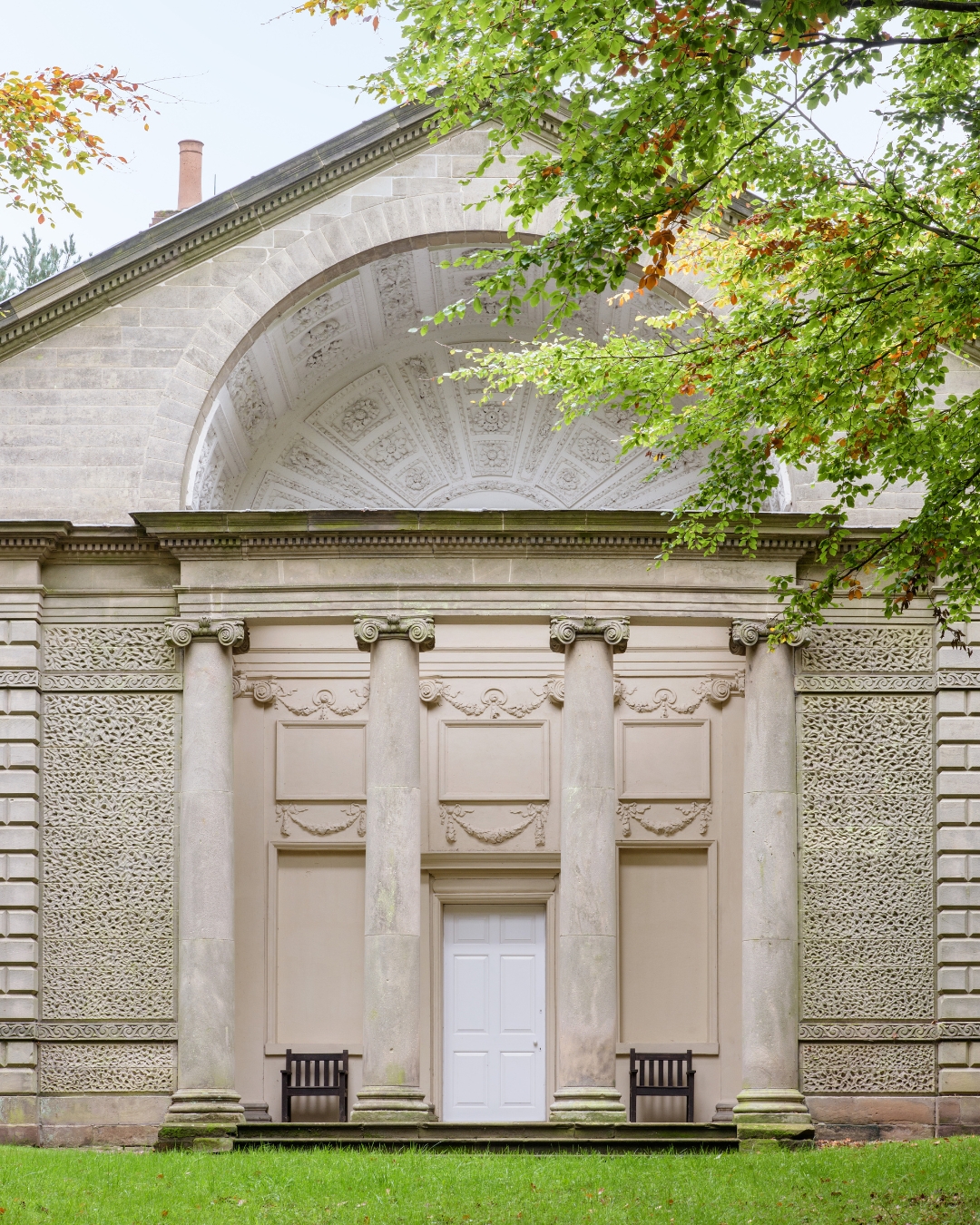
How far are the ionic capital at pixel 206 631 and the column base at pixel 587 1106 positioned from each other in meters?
5.87

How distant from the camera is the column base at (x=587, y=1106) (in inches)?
640

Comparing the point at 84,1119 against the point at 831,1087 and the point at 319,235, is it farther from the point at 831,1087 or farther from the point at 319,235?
the point at 319,235

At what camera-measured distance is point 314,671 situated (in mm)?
20781

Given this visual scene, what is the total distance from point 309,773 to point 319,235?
6.52 m

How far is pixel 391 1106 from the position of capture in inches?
650

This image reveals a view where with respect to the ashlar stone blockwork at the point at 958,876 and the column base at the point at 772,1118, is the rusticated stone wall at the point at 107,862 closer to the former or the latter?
the column base at the point at 772,1118

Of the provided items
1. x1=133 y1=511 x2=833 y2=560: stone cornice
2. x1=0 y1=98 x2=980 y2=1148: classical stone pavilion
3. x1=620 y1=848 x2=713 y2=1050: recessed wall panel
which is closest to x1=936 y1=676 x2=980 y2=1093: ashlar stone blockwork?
x1=0 y1=98 x2=980 y2=1148: classical stone pavilion

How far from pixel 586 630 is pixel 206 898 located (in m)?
4.93

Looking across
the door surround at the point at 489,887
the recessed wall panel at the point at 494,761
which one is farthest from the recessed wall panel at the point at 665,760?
the door surround at the point at 489,887

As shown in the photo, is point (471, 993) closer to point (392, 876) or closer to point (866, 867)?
point (392, 876)

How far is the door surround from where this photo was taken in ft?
66.6

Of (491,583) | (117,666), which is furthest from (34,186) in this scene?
(491,583)

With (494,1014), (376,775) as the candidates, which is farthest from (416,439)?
(494,1014)

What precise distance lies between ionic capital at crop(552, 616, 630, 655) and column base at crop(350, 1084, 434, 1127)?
191 inches
